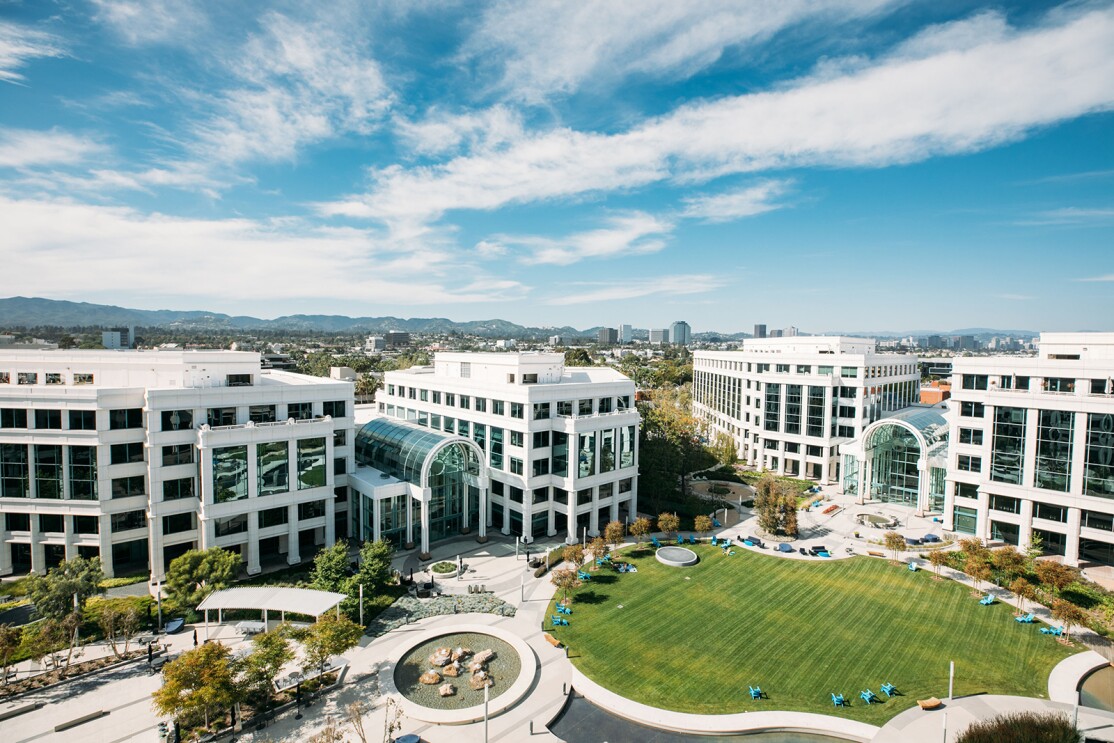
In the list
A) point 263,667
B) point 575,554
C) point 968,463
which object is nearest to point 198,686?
point 263,667

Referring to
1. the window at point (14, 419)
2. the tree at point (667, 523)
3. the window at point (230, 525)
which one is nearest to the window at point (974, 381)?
the tree at point (667, 523)

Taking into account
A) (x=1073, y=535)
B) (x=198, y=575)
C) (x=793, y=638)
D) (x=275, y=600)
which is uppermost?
(x=198, y=575)

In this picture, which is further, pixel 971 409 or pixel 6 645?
pixel 971 409

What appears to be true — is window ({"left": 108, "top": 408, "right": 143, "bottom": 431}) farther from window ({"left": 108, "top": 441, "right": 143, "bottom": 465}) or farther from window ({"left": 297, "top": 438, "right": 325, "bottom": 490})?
window ({"left": 297, "top": 438, "right": 325, "bottom": 490})

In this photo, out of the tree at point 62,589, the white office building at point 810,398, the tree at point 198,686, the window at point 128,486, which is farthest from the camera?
the white office building at point 810,398

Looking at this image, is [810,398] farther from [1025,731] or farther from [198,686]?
[198,686]

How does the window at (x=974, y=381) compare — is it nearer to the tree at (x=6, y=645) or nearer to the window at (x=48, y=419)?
the tree at (x=6, y=645)
